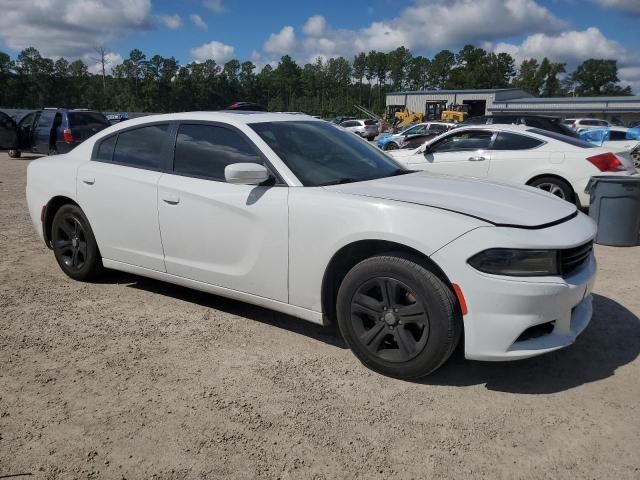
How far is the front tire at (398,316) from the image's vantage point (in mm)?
2908

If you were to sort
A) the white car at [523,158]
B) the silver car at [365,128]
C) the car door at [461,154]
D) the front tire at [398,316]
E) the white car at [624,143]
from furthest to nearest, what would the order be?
the silver car at [365,128], the white car at [624,143], the car door at [461,154], the white car at [523,158], the front tire at [398,316]

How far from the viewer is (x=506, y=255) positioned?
282cm

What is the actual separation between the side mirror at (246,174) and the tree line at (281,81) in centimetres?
7526

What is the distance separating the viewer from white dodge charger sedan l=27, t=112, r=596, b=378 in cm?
287

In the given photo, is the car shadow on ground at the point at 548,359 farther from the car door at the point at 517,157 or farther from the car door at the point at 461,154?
the car door at the point at 461,154

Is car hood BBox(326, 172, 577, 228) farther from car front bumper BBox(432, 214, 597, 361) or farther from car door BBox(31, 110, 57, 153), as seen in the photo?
car door BBox(31, 110, 57, 153)

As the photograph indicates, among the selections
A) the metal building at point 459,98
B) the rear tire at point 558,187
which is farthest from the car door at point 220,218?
the metal building at point 459,98

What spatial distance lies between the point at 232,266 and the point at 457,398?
1714 mm

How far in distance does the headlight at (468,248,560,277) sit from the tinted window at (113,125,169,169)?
2.62 m

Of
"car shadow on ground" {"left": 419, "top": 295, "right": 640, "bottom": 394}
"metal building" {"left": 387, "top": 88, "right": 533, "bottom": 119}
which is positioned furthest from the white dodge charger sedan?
"metal building" {"left": 387, "top": 88, "right": 533, "bottom": 119}

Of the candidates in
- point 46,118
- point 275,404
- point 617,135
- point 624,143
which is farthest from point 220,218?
point 617,135

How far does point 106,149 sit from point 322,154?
2009mm

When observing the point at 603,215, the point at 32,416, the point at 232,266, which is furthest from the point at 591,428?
the point at 603,215

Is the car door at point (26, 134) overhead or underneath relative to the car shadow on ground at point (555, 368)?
overhead
